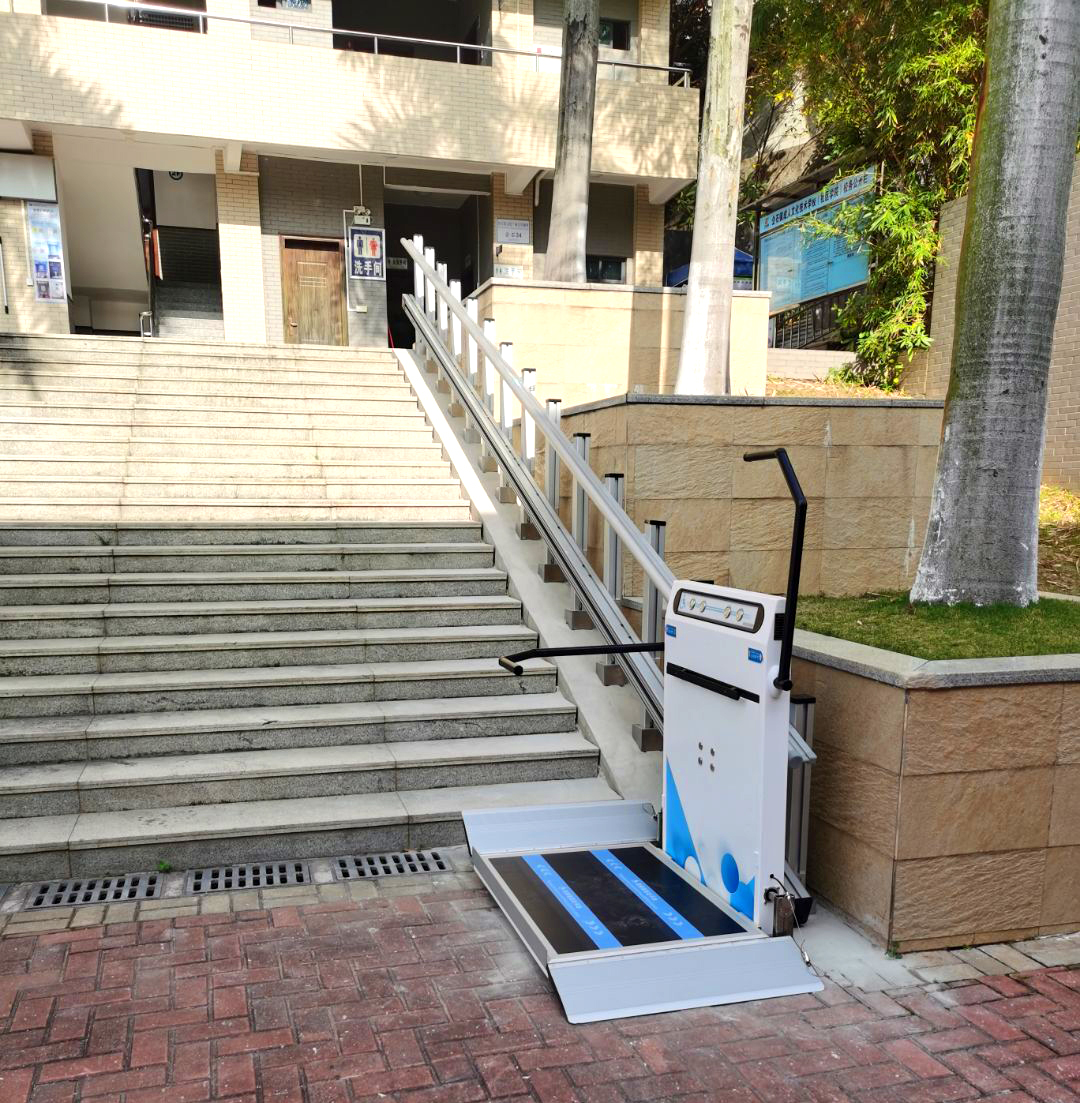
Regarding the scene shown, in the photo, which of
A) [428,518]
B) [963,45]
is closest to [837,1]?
[963,45]

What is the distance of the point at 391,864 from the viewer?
12.5ft

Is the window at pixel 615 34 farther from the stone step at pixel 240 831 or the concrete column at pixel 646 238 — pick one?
the stone step at pixel 240 831

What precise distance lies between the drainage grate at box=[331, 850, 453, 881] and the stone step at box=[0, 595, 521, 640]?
5.02 feet

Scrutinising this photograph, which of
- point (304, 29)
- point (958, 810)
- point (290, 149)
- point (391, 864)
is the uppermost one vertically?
point (304, 29)

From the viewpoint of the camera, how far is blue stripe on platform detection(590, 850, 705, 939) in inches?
123

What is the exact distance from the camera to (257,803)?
4.01 m

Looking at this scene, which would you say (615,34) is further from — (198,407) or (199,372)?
(198,407)

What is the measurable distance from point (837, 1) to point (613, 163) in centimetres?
370

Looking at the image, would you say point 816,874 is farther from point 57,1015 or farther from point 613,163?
point 613,163

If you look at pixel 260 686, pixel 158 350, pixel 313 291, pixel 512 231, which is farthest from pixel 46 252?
pixel 260 686

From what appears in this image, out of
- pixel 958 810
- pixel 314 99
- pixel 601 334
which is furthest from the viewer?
pixel 314 99

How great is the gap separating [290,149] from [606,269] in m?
5.38

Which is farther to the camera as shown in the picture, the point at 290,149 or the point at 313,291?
the point at 313,291

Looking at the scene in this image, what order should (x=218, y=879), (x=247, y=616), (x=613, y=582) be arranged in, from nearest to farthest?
(x=218, y=879) < (x=613, y=582) < (x=247, y=616)
